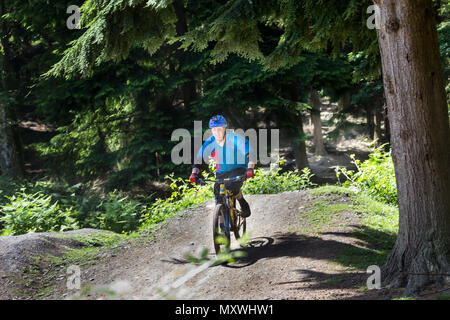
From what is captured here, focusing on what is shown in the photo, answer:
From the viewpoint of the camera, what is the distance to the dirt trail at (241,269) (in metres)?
5.47

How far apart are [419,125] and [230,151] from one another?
294cm

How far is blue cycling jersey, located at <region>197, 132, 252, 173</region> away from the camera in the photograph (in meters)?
7.05

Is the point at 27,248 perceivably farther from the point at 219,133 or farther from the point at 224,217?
the point at 219,133

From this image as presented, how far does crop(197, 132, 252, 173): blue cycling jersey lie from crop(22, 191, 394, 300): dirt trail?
1.40 m

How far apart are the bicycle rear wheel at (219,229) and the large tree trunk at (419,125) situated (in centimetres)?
259

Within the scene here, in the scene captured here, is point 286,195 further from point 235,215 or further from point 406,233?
point 406,233

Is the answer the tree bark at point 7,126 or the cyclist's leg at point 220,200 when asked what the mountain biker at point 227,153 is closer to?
the cyclist's leg at point 220,200

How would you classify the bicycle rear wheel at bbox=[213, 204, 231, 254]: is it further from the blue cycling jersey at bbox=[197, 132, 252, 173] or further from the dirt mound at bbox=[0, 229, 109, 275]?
the dirt mound at bbox=[0, 229, 109, 275]

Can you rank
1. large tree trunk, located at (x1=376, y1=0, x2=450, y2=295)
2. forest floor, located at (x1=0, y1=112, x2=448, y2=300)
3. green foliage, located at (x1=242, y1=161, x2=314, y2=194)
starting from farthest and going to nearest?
1. green foliage, located at (x1=242, y1=161, x2=314, y2=194)
2. forest floor, located at (x1=0, y1=112, x2=448, y2=300)
3. large tree trunk, located at (x1=376, y1=0, x2=450, y2=295)

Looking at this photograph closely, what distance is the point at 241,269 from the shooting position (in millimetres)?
6348

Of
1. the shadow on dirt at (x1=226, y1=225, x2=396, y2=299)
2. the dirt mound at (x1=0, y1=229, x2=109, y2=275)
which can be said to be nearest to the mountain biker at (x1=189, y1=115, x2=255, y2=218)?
the shadow on dirt at (x1=226, y1=225, x2=396, y2=299)

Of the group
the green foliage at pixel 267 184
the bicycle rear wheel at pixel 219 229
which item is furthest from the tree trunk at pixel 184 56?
the bicycle rear wheel at pixel 219 229
